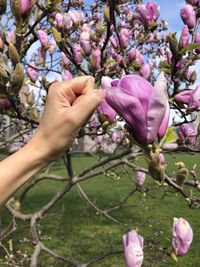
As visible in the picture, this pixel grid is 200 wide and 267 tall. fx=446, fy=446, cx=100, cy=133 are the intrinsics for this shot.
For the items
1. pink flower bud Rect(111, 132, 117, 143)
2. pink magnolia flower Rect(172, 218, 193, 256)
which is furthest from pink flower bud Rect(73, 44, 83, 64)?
pink flower bud Rect(111, 132, 117, 143)

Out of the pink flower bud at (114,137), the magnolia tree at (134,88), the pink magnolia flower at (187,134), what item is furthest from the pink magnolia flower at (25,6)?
the pink flower bud at (114,137)

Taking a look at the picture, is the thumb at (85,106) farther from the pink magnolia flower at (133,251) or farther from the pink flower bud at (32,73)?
the pink flower bud at (32,73)

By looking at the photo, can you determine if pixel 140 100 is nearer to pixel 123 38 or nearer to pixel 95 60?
pixel 95 60

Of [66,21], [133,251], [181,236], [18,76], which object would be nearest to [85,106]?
[18,76]

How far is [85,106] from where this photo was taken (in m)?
1.04

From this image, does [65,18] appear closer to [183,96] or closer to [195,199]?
[183,96]

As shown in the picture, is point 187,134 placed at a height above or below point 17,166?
below

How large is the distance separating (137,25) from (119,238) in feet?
12.5

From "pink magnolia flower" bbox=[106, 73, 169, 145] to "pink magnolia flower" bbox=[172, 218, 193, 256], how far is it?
30.7 inches

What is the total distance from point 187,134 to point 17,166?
3.87 ft

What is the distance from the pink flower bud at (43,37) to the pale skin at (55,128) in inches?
64.4

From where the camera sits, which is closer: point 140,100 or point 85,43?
point 140,100

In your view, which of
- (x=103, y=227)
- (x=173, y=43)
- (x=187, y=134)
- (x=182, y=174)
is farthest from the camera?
(x=103, y=227)

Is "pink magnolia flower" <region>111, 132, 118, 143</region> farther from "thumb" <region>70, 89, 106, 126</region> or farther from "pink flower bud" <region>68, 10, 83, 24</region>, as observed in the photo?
"thumb" <region>70, 89, 106, 126</region>
